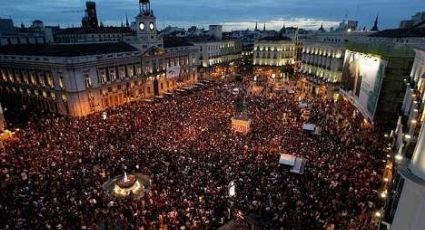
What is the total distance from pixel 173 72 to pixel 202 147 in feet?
Answer: 102

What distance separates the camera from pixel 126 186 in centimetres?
1933

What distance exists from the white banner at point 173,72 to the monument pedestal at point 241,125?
84.7ft

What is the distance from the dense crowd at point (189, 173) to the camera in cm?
1653

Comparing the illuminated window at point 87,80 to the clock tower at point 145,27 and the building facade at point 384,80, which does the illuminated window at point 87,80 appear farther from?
the building facade at point 384,80

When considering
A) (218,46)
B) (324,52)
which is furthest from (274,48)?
(324,52)

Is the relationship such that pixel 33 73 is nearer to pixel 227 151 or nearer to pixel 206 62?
pixel 227 151

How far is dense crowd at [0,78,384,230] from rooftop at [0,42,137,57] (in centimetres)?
1291

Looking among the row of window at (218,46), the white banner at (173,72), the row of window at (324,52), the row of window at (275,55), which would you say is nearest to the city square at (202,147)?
the row of window at (324,52)

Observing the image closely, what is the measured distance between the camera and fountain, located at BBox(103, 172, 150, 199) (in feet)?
63.2

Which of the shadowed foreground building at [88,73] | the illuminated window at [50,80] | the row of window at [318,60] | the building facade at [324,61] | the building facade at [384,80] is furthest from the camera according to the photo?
the row of window at [318,60]

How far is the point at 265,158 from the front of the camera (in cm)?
2367

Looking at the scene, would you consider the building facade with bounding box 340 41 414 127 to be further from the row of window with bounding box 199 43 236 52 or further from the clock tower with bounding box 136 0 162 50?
the row of window with bounding box 199 43 236 52

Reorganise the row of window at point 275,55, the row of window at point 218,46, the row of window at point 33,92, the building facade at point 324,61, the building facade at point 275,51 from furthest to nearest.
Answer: the row of window at point 275,55
the building facade at point 275,51
the row of window at point 218,46
the building facade at point 324,61
the row of window at point 33,92

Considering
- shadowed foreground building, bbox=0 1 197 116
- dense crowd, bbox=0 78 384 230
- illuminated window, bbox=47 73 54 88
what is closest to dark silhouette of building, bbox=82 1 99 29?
shadowed foreground building, bbox=0 1 197 116
